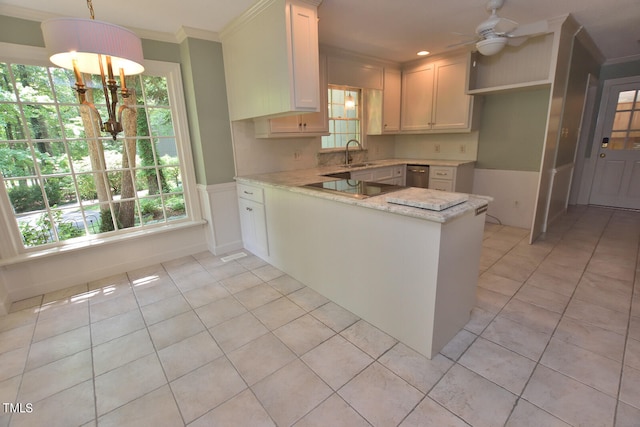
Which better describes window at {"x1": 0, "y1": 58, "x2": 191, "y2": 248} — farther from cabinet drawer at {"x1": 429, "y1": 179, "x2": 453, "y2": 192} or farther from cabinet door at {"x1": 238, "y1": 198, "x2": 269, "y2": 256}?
cabinet drawer at {"x1": 429, "y1": 179, "x2": 453, "y2": 192}

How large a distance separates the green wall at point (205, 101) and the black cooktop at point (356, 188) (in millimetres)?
1326

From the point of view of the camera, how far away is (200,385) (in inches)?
63.3

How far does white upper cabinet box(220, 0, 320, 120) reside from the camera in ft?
7.24

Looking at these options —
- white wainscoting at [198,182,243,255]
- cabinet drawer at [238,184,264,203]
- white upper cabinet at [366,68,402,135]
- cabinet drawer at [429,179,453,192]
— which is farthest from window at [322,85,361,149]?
white wainscoting at [198,182,243,255]

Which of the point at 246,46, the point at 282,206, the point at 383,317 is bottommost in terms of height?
the point at 383,317

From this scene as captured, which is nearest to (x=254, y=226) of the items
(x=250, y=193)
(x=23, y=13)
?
(x=250, y=193)

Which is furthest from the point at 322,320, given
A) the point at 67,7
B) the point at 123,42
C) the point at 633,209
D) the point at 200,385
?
the point at 633,209

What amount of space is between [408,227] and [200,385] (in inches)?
57.6

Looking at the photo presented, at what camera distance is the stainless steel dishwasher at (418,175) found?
4.18 metres

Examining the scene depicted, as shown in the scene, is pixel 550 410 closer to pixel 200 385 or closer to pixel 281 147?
pixel 200 385

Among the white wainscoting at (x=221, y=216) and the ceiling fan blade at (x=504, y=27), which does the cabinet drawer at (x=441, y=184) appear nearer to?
the ceiling fan blade at (x=504, y=27)

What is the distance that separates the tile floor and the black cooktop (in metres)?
0.92

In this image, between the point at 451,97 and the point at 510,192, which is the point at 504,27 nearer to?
the point at 451,97

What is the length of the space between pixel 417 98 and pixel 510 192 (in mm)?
1901
